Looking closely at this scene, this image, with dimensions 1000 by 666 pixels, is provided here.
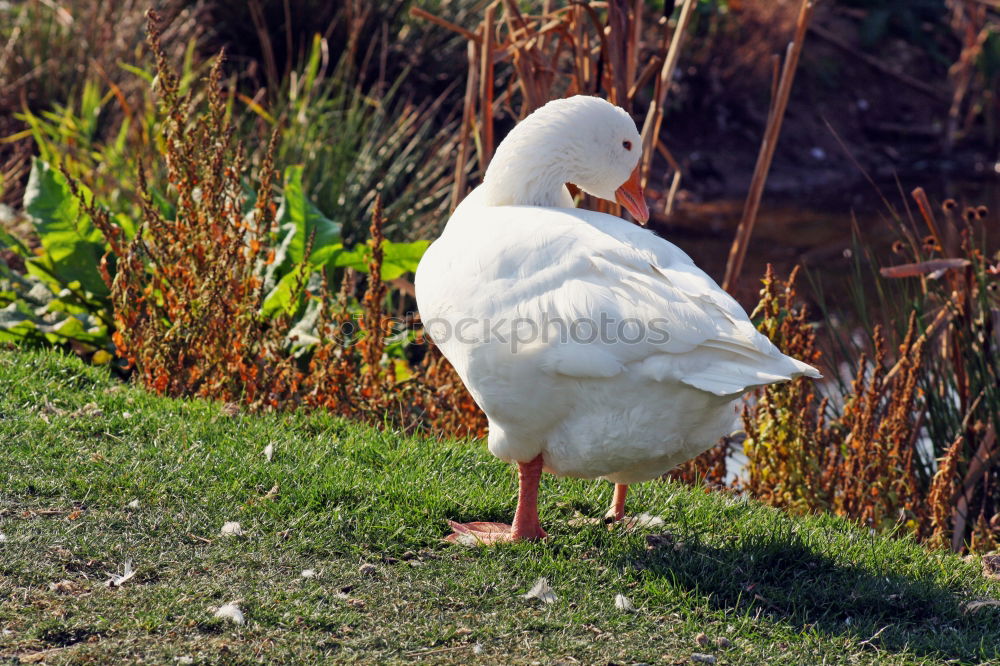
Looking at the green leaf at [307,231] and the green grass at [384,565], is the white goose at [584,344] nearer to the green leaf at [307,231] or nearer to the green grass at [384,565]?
the green grass at [384,565]

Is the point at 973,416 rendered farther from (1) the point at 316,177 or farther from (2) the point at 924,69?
(2) the point at 924,69

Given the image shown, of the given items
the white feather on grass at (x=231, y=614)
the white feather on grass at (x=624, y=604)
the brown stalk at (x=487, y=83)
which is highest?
the brown stalk at (x=487, y=83)

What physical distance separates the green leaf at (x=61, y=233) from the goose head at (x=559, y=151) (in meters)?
2.45

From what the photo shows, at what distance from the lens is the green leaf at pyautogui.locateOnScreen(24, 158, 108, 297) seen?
551 centimetres

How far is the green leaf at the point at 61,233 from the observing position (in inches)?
217

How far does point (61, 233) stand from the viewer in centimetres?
553

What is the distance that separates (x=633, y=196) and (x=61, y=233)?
3.01 m

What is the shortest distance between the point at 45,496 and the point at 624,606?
2.07 m

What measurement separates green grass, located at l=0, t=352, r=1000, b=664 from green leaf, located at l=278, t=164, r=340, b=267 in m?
1.41

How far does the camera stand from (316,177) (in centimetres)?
729

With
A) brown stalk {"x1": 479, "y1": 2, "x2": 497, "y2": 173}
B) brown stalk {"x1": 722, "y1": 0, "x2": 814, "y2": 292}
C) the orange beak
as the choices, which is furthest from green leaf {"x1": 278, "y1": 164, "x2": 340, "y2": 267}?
brown stalk {"x1": 722, "y1": 0, "x2": 814, "y2": 292}

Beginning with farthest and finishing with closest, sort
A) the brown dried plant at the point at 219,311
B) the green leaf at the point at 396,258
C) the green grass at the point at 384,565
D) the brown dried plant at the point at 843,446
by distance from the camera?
the green leaf at the point at 396,258, the brown dried plant at the point at 219,311, the brown dried plant at the point at 843,446, the green grass at the point at 384,565

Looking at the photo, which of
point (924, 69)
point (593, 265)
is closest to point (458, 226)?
point (593, 265)

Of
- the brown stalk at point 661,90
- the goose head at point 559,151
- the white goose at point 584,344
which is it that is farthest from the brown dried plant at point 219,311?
the brown stalk at point 661,90
